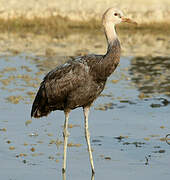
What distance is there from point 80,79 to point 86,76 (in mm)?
121

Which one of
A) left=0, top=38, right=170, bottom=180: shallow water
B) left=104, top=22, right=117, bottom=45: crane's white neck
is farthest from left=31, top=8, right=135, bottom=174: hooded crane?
left=0, top=38, right=170, bottom=180: shallow water

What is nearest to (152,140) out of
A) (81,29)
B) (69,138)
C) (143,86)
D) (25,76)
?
(69,138)

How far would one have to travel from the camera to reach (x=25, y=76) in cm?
2183

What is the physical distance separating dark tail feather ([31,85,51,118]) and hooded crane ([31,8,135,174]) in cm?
7

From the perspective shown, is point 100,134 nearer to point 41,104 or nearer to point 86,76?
point 41,104

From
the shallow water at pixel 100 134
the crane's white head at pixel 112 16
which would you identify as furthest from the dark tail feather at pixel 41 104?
the crane's white head at pixel 112 16

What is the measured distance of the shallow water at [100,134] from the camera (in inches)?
445

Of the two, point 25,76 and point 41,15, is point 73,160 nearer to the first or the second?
point 25,76

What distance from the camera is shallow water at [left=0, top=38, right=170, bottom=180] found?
11.3 meters

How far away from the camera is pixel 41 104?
1207 cm

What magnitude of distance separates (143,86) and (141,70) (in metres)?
3.60

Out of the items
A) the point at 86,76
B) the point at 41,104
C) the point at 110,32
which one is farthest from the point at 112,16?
the point at 41,104

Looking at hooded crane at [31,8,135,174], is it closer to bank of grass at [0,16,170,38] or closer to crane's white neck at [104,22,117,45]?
crane's white neck at [104,22,117,45]

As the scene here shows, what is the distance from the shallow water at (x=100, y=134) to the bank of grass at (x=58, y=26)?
15.2 m
